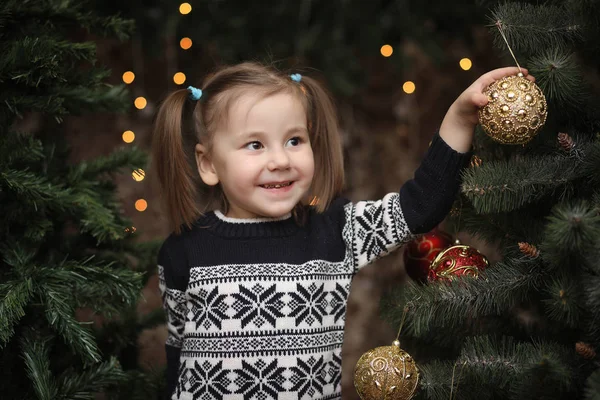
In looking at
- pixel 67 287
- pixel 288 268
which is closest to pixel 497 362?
pixel 288 268

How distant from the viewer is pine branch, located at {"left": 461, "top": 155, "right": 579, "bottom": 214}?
1.02 meters

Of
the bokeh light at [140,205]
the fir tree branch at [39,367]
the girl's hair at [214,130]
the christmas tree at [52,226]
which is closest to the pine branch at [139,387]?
the christmas tree at [52,226]

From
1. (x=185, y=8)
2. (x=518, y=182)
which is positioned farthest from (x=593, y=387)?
(x=185, y=8)

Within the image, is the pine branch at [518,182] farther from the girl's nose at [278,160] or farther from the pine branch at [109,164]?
the pine branch at [109,164]

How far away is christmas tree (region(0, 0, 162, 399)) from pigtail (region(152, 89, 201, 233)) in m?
0.11

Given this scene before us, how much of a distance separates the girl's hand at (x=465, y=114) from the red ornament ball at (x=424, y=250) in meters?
0.22

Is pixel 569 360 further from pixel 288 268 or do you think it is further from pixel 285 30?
pixel 285 30

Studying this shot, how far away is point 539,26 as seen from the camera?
3.48 feet

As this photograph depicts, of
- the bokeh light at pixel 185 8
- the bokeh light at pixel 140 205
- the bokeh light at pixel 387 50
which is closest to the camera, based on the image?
the bokeh light at pixel 185 8

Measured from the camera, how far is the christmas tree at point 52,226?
1.22 metres

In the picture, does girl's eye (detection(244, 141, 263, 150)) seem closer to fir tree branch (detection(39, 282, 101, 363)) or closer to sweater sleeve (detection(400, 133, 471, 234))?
sweater sleeve (detection(400, 133, 471, 234))

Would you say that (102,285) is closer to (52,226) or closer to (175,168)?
(52,226)

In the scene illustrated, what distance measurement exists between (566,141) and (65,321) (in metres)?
0.88

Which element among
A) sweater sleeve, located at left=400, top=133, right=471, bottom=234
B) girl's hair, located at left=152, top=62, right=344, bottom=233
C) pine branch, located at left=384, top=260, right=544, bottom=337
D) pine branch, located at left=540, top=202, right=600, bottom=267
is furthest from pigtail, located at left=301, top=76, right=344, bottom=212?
pine branch, located at left=540, top=202, right=600, bottom=267
